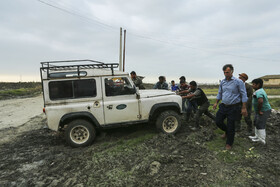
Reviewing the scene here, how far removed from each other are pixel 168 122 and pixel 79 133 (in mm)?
2716

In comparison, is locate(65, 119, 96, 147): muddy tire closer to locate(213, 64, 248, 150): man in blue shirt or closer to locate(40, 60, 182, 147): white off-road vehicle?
locate(40, 60, 182, 147): white off-road vehicle

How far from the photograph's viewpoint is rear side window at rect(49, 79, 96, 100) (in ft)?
14.7

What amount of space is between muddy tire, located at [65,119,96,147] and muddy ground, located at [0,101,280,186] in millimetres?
178

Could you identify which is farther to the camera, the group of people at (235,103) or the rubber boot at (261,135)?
the rubber boot at (261,135)

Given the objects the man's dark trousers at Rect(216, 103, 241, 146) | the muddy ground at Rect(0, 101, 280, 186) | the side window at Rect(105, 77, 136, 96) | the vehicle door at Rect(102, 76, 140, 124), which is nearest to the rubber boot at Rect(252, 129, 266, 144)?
the muddy ground at Rect(0, 101, 280, 186)

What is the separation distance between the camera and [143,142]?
4.67 metres

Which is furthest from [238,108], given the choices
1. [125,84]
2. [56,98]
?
[56,98]

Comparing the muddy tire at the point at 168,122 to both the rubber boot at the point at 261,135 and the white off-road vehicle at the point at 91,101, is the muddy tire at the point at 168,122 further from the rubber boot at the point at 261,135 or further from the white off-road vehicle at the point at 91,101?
the rubber boot at the point at 261,135

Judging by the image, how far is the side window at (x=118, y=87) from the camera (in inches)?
186

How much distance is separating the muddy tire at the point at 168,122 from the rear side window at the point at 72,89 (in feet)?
7.04

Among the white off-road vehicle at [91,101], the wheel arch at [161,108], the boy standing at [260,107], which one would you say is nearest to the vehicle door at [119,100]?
the white off-road vehicle at [91,101]

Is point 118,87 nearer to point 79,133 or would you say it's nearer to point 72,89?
point 72,89

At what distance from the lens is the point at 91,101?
4.65 metres

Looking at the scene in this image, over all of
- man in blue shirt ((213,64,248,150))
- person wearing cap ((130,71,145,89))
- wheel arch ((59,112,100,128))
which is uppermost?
person wearing cap ((130,71,145,89))
